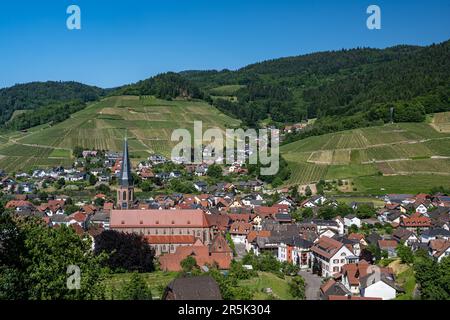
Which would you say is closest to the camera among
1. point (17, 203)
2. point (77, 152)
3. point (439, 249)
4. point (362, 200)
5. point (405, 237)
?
point (439, 249)

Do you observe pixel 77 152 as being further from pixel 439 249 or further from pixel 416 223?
pixel 439 249

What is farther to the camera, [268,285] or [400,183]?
[400,183]

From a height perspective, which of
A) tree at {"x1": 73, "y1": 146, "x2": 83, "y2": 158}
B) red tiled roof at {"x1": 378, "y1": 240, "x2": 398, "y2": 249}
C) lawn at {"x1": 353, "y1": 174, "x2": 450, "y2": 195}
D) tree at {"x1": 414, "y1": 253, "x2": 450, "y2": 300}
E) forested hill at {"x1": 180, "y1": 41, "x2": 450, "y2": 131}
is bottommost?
red tiled roof at {"x1": 378, "y1": 240, "x2": 398, "y2": 249}

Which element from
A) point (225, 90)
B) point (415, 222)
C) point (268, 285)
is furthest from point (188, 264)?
point (225, 90)

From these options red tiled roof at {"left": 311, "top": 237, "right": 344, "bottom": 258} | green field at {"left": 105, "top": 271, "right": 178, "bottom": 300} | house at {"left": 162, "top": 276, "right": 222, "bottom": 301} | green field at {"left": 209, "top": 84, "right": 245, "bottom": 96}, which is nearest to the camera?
house at {"left": 162, "top": 276, "right": 222, "bottom": 301}

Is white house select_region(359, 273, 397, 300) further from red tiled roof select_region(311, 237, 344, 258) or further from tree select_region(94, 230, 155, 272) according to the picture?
tree select_region(94, 230, 155, 272)

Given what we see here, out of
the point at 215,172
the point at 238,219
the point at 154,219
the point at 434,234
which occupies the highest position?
the point at 215,172

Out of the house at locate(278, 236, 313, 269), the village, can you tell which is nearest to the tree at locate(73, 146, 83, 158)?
the village
